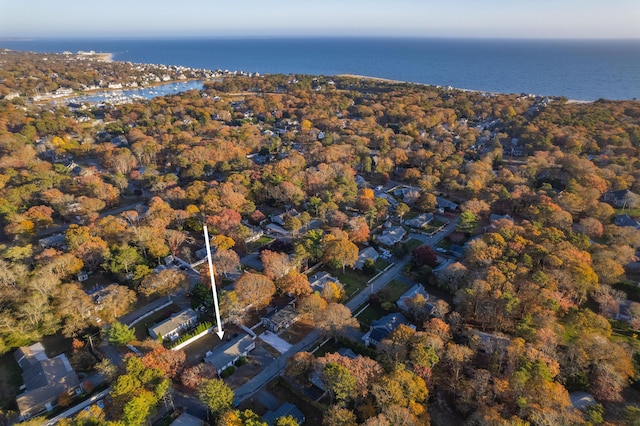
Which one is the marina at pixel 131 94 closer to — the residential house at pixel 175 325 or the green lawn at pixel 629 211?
the residential house at pixel 175 325

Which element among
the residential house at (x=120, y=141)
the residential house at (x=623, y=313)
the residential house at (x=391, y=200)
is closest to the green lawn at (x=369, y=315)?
the residential house at (x=623, y=313)

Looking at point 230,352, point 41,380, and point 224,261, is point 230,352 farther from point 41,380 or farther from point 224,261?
point 41,380

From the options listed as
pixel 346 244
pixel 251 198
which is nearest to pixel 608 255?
pixel 346 244

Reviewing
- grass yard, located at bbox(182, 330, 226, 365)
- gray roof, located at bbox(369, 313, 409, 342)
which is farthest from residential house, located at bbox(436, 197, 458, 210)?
grass yard, located at bbox(182, 330, 226, 365)

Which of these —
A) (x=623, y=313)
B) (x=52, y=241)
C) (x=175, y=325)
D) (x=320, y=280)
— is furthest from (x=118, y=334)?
(x=623, y=313)

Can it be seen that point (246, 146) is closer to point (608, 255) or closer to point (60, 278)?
point (60, 278)
